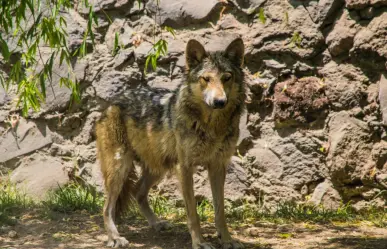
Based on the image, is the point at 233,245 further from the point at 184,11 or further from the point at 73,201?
the point at 184,11

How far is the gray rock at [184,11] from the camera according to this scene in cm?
767

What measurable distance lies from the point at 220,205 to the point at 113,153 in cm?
133

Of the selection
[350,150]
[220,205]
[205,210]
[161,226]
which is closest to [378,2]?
[350,150]

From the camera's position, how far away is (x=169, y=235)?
20.1ft

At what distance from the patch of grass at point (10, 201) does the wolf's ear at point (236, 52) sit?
3036mm

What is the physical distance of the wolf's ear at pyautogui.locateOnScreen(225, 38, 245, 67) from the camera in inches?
226

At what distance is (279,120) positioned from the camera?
725 centimetres

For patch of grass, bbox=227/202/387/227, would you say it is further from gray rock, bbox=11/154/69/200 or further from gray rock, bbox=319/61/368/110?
gray rock, bbox=11/154/69/200

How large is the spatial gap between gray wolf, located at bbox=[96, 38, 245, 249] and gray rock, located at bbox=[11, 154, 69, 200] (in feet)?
6.13

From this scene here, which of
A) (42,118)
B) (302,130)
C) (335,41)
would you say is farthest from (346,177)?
(42,118)

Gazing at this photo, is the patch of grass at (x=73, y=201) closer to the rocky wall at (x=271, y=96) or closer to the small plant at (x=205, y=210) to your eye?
the rocky wall at (x=271, y=96)

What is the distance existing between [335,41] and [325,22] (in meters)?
0.30

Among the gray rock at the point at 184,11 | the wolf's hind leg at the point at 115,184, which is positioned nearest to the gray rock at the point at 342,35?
the gray rock at the point at 184,11

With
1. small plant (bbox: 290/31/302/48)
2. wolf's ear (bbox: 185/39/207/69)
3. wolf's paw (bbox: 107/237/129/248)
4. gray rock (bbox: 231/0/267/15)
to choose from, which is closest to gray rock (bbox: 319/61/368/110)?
small plant (bbox: 290/31/302/48)
